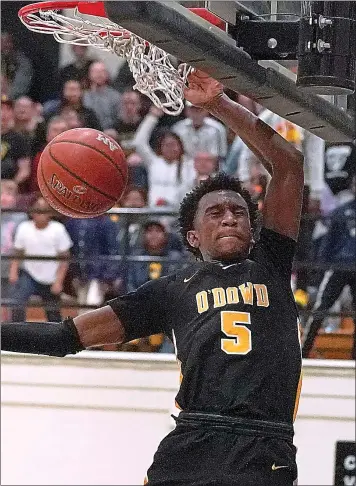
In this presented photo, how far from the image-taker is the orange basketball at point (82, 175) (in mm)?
4043

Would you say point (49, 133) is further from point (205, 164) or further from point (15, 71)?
point (205, 164)

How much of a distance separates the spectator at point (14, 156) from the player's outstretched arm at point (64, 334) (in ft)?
14.3

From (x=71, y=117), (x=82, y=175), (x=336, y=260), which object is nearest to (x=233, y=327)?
(x=82, y=175)

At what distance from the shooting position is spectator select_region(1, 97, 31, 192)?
328 inches

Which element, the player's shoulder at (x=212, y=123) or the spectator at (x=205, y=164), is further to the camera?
the player's shoulder at (x=212, y=123)

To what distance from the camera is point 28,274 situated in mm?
7832

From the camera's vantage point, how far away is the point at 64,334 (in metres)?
4.04

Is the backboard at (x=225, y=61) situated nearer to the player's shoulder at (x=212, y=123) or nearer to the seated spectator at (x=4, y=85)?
the player's shoulder at (x=212, y=123)

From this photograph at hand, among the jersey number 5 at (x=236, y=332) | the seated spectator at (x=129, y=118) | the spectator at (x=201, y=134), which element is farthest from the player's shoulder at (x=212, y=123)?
the jersey number 5 at (x=236, y=332)

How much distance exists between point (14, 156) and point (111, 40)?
4.51 metres

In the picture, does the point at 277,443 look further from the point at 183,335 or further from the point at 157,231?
the point at 157,231

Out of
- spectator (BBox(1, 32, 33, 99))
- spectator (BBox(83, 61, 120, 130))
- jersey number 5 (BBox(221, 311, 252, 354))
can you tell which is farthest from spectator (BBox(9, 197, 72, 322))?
jersey number 5 (BBox(221, 311, 252, 354))

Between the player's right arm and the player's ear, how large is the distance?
210mm

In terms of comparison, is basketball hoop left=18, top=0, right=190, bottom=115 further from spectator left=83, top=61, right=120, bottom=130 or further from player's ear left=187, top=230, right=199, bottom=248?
spectator left=83, top=61, right=120, bottom=130
